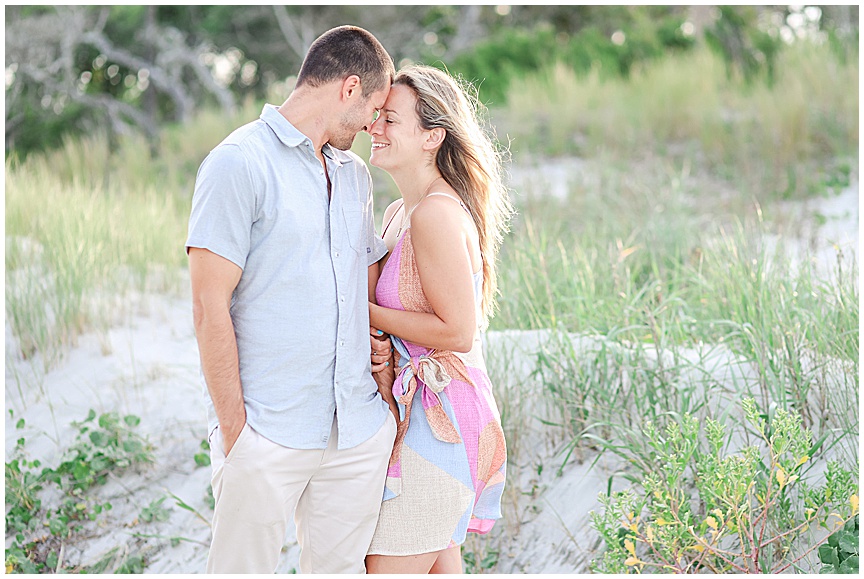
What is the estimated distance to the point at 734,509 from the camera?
8.43 feet

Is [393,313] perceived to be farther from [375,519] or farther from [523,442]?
[523,442]

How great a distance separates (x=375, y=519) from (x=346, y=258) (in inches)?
29.8

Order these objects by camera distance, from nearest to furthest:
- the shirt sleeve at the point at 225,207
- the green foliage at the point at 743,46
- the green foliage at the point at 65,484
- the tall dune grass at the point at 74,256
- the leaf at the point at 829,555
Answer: the shirt sleeve at the point at 225,207 < the leaf at the point at 829,555 < the green foliage at the point at 65,484 < the tall dune grass at the point at 74,256 < the green foliage at the point at 743,46

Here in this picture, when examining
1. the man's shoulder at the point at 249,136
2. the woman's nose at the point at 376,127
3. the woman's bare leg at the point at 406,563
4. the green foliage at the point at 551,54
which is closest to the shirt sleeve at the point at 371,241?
the woman's nose at the point at 376,127

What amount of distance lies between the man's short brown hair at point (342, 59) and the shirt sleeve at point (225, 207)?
0.38m

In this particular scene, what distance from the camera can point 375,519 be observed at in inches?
96.9

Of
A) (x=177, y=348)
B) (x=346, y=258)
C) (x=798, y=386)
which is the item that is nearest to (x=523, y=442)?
(x=798, y=386)

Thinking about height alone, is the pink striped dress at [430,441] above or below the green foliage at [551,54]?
below

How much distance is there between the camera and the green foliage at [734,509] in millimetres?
2592

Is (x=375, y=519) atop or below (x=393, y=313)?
below

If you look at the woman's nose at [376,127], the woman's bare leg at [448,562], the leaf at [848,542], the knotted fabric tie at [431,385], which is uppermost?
the woman's nose at [376,127]

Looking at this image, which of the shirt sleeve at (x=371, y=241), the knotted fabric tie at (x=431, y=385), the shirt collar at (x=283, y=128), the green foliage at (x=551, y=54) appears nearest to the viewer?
the shirt collar at (x=283, y=128)

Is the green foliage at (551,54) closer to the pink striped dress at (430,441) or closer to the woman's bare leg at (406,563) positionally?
the pink striped dress at (430,441)

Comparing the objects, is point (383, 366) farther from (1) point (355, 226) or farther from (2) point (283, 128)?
(2) point (283, 128)
